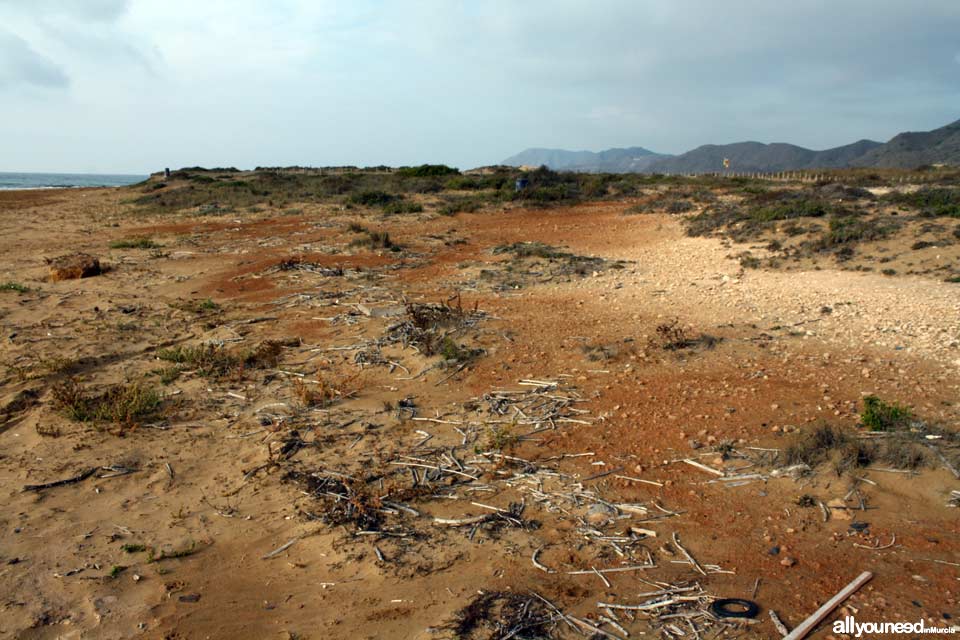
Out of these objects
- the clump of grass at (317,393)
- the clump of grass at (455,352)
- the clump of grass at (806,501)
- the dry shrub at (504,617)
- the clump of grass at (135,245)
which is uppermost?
the clump of grass at (135,245)

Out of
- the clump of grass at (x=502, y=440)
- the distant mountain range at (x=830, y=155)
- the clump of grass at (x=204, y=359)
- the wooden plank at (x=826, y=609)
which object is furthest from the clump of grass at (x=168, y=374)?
the distant mountain range at (x=830, y=155)

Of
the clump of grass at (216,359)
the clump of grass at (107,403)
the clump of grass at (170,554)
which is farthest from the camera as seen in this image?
the clump of grass at (216,359)

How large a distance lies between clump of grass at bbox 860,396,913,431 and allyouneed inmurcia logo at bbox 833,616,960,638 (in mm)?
1868

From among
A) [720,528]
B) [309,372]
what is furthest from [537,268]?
[720,528]

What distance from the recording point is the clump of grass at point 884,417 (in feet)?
14.0

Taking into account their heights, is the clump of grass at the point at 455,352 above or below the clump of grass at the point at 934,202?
below

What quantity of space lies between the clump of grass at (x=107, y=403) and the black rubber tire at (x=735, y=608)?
4558 mm

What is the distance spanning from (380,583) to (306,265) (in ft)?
28.6

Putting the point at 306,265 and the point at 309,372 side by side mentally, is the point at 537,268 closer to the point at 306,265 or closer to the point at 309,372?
the point at 306,265

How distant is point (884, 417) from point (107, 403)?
6.29 m

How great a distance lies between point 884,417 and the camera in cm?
428

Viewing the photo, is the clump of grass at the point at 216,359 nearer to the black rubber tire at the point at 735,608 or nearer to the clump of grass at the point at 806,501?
the black rubber tire at the point at 735,608

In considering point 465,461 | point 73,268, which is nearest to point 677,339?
point 465,461

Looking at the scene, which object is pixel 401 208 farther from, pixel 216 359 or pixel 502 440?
pixel 502 440
